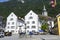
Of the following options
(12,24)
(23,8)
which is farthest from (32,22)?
(23,8)

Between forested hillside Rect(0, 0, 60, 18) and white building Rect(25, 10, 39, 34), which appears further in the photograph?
forested hillside Rect(0, 0, 60, 18)

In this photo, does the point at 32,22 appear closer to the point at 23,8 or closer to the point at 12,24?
the point at 12,24

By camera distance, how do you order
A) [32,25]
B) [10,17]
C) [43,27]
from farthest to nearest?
[10,17]
[32,25]
[43,27]

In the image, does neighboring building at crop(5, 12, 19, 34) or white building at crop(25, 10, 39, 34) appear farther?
neighboring building at crop(5, 12, 19, 34)

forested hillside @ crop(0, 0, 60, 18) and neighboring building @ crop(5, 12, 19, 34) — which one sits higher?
forested hillside @ crop(0, 0, 60, 18)

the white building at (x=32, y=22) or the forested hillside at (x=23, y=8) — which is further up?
the forested hillside at (x=23, y=8)

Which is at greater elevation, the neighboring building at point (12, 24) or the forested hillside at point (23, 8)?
the forested hillside at point (23, 8)

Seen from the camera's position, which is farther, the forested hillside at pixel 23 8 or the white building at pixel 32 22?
the forested hillside at pixel 23 8

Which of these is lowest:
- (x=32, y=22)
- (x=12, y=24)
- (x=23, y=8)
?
(x=12, y=24)

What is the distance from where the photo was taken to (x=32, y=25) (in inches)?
3536

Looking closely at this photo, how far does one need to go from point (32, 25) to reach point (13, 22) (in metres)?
11.3

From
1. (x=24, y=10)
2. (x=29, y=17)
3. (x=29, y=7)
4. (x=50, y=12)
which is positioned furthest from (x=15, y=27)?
(x=50, y=12)

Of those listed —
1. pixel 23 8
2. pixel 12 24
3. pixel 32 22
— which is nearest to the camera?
pixel 32 22

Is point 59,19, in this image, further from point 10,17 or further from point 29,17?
point 10,17
